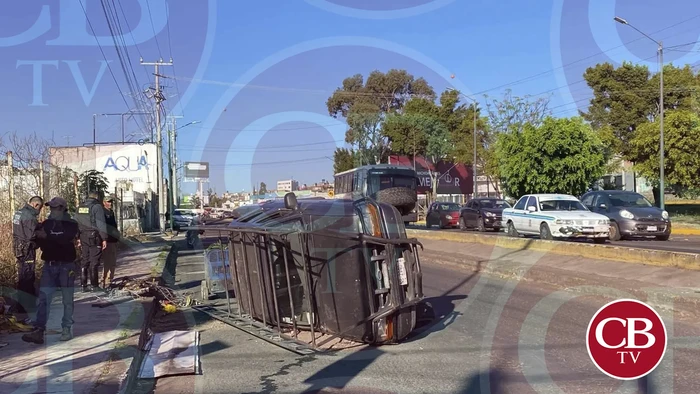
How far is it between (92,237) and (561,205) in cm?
1468

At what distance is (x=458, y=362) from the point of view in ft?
23.4

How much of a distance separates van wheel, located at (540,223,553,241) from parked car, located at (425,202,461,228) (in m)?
13.3

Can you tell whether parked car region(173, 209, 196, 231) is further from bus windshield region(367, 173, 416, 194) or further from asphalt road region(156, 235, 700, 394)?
asphalt road region(156, 235, 700, 394)

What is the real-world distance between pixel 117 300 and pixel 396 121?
2140 inches

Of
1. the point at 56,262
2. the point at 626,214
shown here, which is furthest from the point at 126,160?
the point at 56,262

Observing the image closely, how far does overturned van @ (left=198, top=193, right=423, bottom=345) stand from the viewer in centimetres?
730

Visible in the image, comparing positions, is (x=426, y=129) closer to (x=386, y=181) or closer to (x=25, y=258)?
(x=386, y=181)

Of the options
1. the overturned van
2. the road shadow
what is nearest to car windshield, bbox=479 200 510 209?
the overturned van

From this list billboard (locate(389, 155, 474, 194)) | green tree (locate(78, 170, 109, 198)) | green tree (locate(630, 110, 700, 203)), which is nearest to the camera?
green tree (locate(78, 170, 109, 198))

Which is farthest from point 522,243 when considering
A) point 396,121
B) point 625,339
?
point 396,121

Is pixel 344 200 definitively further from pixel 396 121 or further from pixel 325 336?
pixel 396 121

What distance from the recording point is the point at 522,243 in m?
18.3

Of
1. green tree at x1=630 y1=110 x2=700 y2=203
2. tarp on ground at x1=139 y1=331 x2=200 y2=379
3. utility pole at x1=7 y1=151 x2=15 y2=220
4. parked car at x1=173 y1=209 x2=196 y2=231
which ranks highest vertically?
green tree at x1=630 y1=110 x2=700 y2=203

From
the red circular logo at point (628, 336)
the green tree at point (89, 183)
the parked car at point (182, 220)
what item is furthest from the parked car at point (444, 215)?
the red circular logo at point (628, 336)
